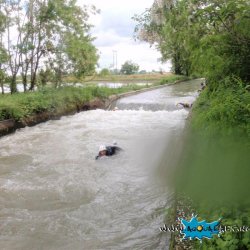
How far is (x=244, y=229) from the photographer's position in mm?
2914

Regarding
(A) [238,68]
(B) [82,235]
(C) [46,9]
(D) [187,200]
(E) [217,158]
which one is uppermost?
(C) [46,9]

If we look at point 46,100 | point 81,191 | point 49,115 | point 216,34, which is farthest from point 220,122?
point 46,100

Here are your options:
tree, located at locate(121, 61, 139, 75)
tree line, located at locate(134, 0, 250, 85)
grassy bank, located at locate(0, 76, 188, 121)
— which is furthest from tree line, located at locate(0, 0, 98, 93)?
tree, located at locate(121, 61, 139, 75)

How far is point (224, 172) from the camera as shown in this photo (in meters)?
3.92

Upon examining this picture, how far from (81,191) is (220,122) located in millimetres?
2917

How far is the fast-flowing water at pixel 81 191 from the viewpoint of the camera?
14.3 feet

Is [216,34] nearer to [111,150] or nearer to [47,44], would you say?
[111,150]

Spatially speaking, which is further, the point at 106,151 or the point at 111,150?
the point at 111,150

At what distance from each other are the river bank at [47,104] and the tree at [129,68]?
A: 44536mm

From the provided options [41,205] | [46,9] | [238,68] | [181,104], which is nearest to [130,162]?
[41,205]

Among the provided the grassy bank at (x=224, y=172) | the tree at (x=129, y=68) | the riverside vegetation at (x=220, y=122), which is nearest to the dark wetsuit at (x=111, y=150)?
the riverside vegetation at (x=220, y=122)

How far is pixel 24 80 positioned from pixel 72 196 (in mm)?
12659

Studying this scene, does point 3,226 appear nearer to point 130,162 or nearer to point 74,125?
point 130,162

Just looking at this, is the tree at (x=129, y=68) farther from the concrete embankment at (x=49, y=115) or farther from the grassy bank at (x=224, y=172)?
the grassy bank at (x=224, y=172)
